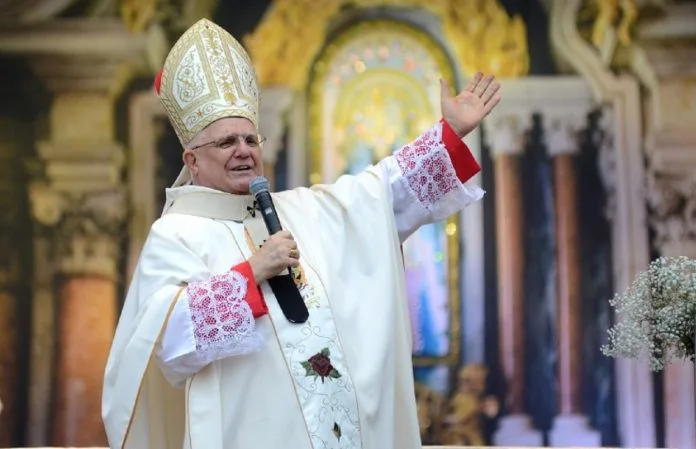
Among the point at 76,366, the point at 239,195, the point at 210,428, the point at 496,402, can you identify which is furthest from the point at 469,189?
the point at 76,366

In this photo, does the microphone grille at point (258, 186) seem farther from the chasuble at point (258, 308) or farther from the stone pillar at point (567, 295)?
the stone pillar at point (567, 295)

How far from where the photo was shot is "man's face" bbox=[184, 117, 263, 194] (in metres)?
2.85

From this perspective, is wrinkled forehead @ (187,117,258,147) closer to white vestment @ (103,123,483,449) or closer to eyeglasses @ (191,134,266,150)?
eyeglasses @ (191,134,266,150)

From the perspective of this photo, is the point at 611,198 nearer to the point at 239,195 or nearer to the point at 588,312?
the point at 588,312

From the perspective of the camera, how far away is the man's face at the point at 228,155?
285cm

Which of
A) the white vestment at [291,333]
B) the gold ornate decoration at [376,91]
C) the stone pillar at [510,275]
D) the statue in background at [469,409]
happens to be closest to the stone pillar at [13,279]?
the gold ornate decoration at [376,91]

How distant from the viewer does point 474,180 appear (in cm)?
605

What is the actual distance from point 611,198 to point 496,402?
139cm

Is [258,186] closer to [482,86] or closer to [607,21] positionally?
[482,86]

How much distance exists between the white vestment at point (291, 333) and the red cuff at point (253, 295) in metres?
0.02

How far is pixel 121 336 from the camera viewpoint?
109 inches

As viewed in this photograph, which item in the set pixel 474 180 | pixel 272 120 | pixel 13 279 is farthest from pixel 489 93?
pixel 13 279

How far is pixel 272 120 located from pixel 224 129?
334cm

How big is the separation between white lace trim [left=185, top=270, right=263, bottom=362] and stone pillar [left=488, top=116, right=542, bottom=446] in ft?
11.8
